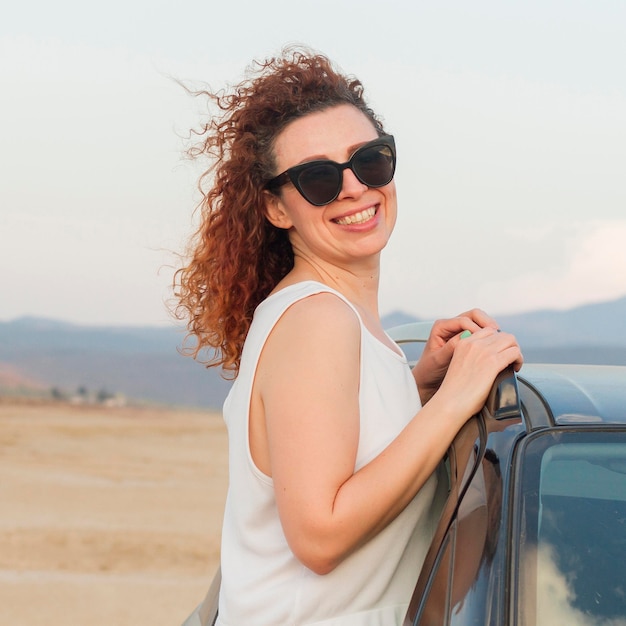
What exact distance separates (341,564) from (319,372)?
1.28 feet

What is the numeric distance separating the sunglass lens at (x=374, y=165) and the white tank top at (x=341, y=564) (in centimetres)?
32

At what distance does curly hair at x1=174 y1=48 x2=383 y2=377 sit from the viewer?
2.40m

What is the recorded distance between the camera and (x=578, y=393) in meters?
1.98

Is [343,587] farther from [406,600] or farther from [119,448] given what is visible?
[119,448]

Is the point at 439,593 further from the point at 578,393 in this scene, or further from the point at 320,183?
the point at 320,183

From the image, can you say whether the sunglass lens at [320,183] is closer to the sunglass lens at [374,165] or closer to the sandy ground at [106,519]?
the sunglass lens at [374,165]

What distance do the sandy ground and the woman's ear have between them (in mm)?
4751

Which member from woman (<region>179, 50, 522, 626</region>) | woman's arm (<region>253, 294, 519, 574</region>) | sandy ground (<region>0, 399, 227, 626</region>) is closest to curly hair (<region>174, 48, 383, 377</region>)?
woman (<region>179, 50, 522, 626</region>)

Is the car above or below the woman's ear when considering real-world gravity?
below

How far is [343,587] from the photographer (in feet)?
6.52

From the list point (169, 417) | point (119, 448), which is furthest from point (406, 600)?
point (169, 417)

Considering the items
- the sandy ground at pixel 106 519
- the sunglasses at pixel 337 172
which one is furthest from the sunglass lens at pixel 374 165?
the sandy ground at pixel 106 519

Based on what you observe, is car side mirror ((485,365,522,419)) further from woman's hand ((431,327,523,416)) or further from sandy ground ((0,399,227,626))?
sandy ground ((0,399,227,626))

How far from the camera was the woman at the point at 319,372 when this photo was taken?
189 centimetres
